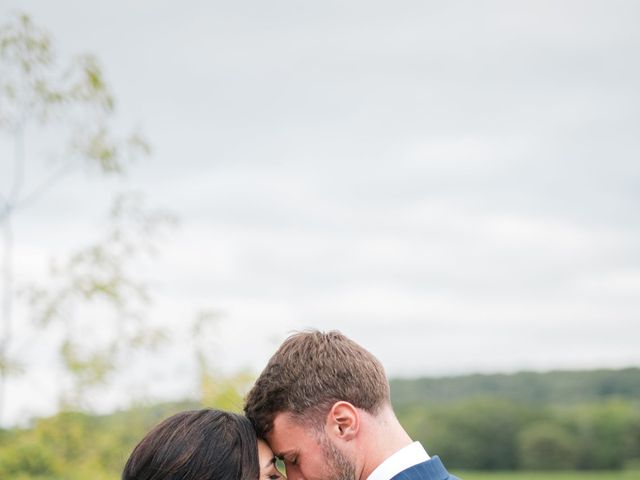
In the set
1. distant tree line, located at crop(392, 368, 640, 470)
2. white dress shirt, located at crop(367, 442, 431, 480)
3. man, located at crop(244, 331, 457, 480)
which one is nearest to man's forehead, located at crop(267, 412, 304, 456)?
man, located at crop(244, 331, 457, 480)

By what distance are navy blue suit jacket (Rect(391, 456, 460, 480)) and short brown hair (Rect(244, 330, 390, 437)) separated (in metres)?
0.29

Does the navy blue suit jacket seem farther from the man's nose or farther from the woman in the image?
the woman

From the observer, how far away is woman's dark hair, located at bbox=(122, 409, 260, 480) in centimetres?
354

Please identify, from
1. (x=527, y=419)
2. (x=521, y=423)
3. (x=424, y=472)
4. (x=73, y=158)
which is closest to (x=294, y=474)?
(x=424, y=472)

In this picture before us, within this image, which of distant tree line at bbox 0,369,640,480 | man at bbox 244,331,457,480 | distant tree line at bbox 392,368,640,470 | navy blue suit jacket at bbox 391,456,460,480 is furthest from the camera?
distant tree line at bbox 392,368,640,470

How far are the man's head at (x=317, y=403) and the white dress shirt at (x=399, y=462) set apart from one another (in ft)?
0.36

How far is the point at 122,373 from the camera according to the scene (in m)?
13.5

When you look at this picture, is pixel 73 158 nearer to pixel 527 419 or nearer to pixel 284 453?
pixel 284 453

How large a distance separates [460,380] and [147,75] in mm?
47048

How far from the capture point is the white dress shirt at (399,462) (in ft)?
11.8

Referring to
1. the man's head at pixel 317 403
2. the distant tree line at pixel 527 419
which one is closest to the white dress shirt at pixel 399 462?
the man's head at pixel 317 403

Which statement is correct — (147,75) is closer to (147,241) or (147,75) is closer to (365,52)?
(147,241)

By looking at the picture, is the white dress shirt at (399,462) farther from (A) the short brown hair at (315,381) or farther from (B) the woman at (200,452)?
(B) the woman at (200,452)

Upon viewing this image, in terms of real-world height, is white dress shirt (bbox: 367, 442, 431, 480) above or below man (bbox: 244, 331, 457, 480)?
below
